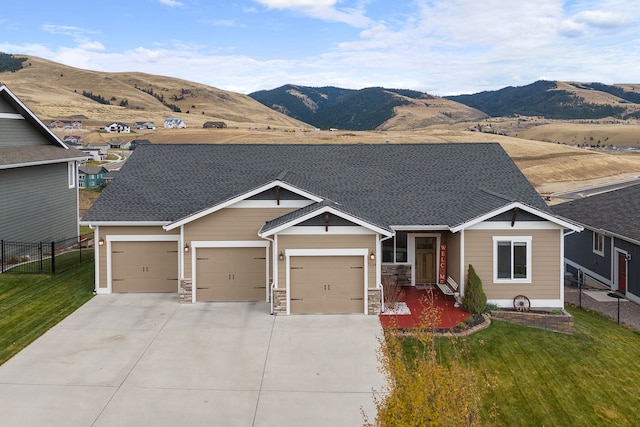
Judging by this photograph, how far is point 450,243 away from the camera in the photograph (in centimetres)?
1683

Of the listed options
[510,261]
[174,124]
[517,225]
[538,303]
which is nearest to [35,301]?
[510,261]

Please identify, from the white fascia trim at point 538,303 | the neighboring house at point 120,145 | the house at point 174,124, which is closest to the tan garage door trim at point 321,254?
the white fascia trim at point 538,303

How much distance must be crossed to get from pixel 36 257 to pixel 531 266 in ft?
65.2

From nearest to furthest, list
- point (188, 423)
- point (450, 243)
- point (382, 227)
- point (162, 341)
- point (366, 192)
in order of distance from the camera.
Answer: point (188, 423), point (162, 341), point (382, 227), point (450, 243), point (366, 192)

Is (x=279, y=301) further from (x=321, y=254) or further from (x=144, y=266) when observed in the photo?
(x=144, y=266)

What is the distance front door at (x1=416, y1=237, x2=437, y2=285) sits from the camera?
58.7ft

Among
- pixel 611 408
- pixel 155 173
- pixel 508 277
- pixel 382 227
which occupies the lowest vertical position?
pixel 611 408

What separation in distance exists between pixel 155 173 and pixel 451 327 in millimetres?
12874

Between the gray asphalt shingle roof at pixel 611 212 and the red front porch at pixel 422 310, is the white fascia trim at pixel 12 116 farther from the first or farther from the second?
the gray asphalt shingle roof at pixel 611 212

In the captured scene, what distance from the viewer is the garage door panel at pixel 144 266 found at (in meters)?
16.9

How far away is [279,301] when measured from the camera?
587 inches

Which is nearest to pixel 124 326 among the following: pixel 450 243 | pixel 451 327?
pixel 451 327

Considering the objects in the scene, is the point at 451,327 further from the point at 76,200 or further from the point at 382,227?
the point at 76,200

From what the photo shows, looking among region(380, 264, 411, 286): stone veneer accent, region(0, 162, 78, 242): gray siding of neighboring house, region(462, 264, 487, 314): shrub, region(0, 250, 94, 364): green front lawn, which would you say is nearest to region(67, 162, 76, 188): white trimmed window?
region(0, 162, 78, 242): gray siding of neighboring house
